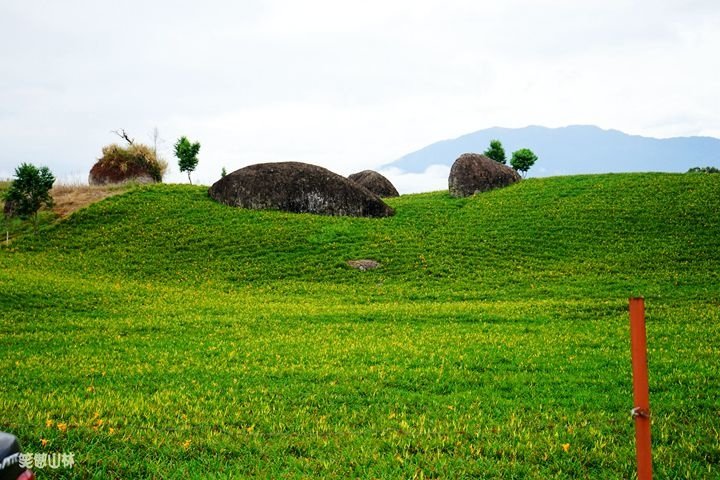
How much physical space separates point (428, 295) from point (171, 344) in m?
14.3

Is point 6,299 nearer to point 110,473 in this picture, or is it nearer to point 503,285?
point 110,473

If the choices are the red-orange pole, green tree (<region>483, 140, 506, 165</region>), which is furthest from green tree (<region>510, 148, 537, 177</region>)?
the red-orange pole

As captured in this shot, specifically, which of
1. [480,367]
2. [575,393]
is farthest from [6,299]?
[575,393]

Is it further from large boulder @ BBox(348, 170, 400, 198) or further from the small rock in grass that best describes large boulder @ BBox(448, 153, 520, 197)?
the small rock in grass

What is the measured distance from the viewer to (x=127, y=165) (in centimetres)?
6169

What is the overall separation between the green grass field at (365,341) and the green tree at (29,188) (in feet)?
→ 7.28

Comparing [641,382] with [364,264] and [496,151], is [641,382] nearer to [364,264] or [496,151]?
[364,264]

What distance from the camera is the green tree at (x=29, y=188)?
4022 cm

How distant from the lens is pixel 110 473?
8141 mm

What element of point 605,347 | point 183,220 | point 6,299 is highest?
point 183,220

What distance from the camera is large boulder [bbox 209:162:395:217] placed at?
156 ft

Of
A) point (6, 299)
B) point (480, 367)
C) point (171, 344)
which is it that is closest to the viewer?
point (480, 367)

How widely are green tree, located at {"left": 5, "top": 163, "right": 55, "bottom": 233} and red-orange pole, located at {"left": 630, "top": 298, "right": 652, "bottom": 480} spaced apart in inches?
1766

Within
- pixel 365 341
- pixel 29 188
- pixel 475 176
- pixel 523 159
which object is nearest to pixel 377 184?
pixel 475 176
